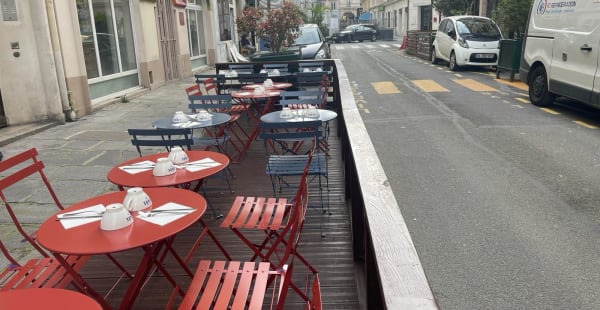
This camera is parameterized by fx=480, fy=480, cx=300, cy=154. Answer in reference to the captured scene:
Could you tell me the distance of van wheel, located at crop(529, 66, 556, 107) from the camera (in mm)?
9766

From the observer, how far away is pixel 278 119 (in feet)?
18.3

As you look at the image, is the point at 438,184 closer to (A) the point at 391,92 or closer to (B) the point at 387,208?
(B) the point at 387,208

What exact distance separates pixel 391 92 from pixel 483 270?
940 centimetres

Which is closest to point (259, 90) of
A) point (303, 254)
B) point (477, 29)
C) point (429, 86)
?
point (303, 254)

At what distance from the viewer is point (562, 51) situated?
886 cm

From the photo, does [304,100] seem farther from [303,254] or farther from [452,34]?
[452,34]

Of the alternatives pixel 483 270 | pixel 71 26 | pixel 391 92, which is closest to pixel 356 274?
pixel 483 270

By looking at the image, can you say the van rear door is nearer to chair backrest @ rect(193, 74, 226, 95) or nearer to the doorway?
chair backrest @ rect(193, 74, 226, 95)

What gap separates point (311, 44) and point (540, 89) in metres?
7.11

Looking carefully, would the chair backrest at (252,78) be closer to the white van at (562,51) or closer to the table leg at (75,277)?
the white van at (562,51)

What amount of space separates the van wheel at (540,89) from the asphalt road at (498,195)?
22 cm

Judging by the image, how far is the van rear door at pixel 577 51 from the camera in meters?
7.90

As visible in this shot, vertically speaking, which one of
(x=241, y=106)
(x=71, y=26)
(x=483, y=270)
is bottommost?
(x=483, y=270)

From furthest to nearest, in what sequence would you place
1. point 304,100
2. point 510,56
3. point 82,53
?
point 510,56, point 82,53, point 304,100
